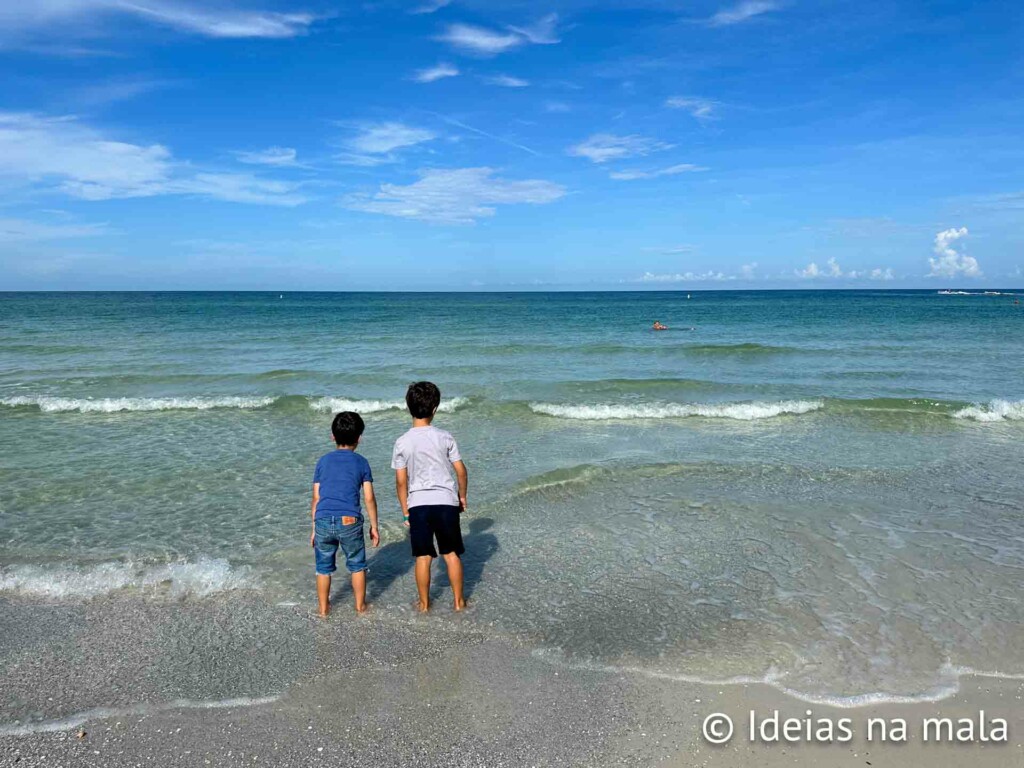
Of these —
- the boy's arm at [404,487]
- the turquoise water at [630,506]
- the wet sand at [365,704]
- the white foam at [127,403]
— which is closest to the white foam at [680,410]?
the turquoise water at [630,506]

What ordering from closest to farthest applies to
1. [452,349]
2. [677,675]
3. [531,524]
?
[677,675]
[531,524]
[452,349]

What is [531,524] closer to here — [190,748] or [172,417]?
[190,748]

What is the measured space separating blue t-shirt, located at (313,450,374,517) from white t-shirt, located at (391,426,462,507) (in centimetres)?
32

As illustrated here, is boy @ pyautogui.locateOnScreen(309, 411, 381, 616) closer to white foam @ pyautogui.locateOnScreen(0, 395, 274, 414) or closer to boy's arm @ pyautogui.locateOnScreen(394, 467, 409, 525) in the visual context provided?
boy's arm @ pyautogui.locateOnScreen(394, 467, 409, 525)

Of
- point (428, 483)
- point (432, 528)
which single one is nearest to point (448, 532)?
point (432, 528)

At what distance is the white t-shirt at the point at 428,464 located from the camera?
5297 mm

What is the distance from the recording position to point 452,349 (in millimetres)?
28281

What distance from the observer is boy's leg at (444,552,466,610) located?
544 centimetres

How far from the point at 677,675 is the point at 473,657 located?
1.46 metres

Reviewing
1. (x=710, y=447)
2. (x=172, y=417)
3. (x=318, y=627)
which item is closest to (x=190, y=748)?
(x=318, y=627)

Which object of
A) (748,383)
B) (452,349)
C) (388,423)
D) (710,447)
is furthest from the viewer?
(452,349)

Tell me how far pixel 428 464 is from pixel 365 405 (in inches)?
418

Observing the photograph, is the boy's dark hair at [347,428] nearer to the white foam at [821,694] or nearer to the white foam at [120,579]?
the white foam at [120,579]

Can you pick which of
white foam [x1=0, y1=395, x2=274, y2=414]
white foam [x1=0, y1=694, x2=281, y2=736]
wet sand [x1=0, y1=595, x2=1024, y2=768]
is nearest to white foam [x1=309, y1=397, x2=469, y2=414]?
white foam [x1=0, y1=395, x2=274, y2=414]
